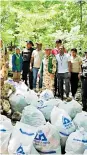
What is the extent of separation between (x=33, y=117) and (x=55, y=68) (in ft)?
11.8

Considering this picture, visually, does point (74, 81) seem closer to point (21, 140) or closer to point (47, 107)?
point (47, 107)

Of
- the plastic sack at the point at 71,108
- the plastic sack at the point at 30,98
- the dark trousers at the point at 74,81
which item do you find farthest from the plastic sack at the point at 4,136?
the dark trousers at the point at 74,81

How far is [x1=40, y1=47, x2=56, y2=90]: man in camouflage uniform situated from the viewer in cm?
892

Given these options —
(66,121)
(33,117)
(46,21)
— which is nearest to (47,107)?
(33,117)

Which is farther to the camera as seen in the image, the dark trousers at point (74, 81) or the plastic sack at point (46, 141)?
the dark trousers at point (74, 81)

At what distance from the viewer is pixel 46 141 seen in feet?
14.9

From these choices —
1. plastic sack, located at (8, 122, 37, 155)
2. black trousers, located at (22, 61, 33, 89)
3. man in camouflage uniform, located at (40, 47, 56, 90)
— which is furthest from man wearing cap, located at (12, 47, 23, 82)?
plastic sack, located at (8, 122, 37, 155)

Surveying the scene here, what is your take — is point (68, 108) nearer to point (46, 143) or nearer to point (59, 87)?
point (46, 143)

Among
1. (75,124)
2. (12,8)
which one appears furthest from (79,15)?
(75,124)

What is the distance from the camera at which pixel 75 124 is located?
5.36 metres

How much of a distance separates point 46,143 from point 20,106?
7.02 ft

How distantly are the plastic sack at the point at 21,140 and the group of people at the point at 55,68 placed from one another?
3.51 metres

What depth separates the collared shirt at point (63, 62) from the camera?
8812 mm

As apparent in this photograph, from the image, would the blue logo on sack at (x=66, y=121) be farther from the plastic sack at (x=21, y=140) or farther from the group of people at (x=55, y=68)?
→ the group of people at (x=55, y=68)
